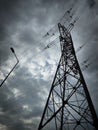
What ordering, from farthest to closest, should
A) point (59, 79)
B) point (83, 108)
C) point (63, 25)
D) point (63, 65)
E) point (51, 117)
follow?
point (63, 25)
point (63, 65)
point (59, 79)
point (83, 108)
point (51, 117)

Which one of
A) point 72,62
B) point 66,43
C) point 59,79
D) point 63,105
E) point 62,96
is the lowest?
point 63,105

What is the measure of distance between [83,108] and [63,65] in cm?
466

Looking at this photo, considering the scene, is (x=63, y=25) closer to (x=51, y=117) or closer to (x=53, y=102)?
(x=53, y=102)

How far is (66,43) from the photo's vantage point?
15.4 m

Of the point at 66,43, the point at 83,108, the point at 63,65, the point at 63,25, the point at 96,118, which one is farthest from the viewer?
the point at 63,25

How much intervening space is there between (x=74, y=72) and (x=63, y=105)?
364 cm

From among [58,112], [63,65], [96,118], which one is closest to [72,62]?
[63,65]

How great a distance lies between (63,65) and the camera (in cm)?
1384

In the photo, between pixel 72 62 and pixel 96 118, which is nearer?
pixel 96 118

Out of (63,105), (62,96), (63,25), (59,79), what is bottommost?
(63,105)

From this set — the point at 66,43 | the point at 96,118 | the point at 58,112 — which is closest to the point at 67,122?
the point at 58,112

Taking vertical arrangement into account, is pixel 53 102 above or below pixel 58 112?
above

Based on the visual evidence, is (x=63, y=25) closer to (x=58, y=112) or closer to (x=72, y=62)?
(x=72, y=62)

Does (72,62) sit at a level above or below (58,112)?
above
